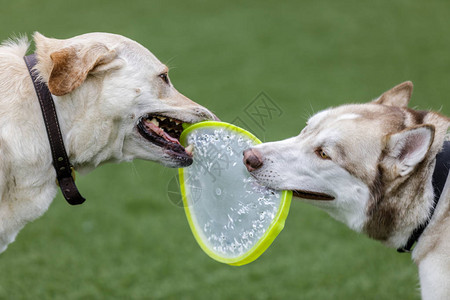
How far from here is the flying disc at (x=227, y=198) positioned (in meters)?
3.87

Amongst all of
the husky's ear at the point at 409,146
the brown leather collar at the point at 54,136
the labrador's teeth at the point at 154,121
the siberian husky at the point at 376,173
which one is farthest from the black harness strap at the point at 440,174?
the brown leather collar at the point at 54,136

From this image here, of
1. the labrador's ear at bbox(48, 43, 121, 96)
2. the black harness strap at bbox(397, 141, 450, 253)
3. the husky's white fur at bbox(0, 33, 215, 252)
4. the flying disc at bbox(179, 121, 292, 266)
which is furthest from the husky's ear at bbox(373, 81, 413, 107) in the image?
the labrador's ear at bbox(48, 43, 121, 96)

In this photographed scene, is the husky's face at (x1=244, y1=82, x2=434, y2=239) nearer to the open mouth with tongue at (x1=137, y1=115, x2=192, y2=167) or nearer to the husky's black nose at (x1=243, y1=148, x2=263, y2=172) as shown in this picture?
the husky's black nose at (x1=243, y1=148, x2=263, y2=172)

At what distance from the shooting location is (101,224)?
7641 mm

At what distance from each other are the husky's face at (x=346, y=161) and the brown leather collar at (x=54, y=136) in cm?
126

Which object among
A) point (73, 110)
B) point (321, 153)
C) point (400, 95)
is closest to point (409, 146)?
point (321, 153)

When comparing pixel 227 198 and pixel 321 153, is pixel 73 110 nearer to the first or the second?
pixel 227 198

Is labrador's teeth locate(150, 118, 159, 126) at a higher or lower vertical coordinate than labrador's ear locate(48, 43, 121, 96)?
lower

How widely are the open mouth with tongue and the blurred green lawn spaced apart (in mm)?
1408

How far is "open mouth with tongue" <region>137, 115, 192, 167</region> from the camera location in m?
3.96

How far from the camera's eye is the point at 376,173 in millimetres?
3756

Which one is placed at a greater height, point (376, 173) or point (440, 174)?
point (440, 174)

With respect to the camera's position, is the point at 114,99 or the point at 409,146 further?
the point at 114,99

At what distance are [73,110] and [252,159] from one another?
4.25ft
